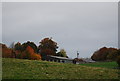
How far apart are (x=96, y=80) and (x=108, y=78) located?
1.23 meters

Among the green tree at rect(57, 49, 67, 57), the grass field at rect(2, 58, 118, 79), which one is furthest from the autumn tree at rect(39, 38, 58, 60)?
the grass field at rect(2, 58, 118, 79)

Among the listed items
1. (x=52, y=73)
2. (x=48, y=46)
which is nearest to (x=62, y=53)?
(x=48, y=46)

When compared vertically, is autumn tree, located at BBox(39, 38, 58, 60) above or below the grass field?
above

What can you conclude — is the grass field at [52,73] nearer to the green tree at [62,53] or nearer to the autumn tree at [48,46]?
the autumn tree at [48,46]

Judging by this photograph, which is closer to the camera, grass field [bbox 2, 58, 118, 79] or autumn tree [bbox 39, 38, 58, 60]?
grass field [bbox 2, 58, 118, 79]

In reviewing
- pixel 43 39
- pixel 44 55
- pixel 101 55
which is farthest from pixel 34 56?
pixel 101 55

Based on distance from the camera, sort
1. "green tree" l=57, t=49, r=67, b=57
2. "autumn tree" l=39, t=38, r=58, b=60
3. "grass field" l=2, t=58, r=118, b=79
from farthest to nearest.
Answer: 1. "green tree" l=57, t=49, r=67, b=57
2. "autumn tree" l=39, t=38, r=58, b=60
3. "grass field" l=2, t=58, r=118, b=79

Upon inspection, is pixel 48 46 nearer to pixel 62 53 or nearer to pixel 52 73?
pixel 62 53

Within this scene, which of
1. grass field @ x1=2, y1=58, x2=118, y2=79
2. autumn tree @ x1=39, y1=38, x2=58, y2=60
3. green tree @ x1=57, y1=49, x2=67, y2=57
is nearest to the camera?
grass field @ x1=2, y1=58, x2=118, y2=79

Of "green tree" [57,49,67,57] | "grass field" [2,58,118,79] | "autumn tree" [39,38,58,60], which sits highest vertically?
"autumn tree" [39,38,58,60]

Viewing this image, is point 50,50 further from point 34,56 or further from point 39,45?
point 34,56

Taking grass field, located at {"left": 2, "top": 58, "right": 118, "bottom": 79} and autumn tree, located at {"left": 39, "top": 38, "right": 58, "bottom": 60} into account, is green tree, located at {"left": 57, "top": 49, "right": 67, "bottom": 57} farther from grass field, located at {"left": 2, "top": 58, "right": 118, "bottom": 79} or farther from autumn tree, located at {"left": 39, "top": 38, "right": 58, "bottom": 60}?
grass field, located at {"left": 2, "top": 58, "right": 118, "bottom": 79}

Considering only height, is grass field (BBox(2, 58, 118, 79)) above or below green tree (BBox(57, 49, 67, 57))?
below

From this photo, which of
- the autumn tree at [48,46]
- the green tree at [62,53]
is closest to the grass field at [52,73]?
the autumn tree at [48,46]
